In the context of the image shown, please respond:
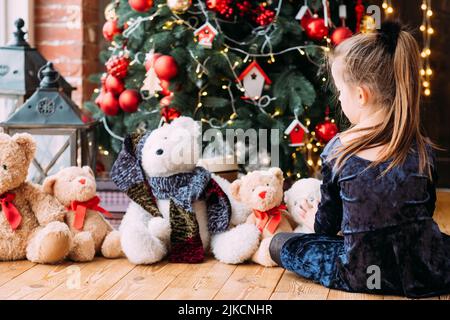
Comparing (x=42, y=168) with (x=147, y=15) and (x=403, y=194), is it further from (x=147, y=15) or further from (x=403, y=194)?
(x=403, y=194)

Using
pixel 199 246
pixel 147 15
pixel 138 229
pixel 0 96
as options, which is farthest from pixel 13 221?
pixel 147 15

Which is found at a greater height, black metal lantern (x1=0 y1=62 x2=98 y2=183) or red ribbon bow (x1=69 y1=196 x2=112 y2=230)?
black metal lantern (x1=0 y1=62 x2=98 y2=183)

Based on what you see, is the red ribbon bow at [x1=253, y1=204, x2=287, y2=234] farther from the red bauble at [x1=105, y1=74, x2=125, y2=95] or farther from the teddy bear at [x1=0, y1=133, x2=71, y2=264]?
the red bauble at [x1=105, y1=74, x2=125, y2=95]

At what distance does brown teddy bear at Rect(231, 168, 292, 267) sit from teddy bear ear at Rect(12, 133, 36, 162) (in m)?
0.66

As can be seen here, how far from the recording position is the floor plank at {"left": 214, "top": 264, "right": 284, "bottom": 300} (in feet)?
7.29

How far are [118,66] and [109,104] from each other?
0.18m

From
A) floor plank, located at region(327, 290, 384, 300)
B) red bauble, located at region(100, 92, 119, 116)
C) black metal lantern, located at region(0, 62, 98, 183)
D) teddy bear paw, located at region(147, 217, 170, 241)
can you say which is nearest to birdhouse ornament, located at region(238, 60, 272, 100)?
red bauble, located at region(100, 92, 119, 116)

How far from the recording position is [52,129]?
10.1 feet

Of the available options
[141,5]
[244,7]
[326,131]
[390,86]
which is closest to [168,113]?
[141,5]

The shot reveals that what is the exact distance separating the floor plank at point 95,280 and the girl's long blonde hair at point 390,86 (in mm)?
743

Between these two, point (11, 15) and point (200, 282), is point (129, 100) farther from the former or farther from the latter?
point (200, 282)

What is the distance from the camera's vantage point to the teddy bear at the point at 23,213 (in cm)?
252

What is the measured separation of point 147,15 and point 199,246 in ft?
4.56

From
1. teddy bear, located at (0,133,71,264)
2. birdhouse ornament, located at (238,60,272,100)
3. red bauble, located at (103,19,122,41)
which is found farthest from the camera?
red bauble, located at (103,19,122,41)
